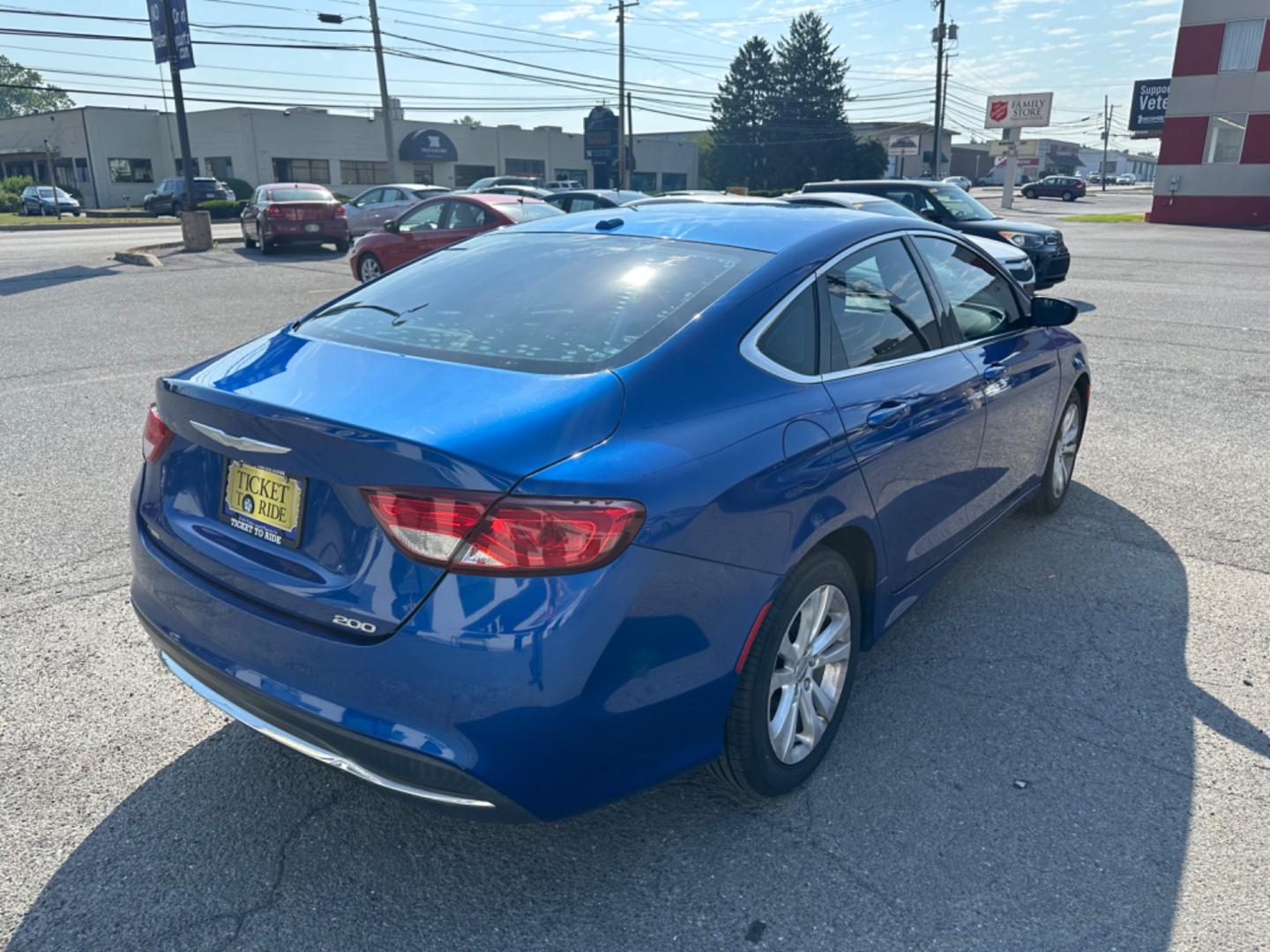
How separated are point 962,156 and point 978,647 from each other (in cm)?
13127

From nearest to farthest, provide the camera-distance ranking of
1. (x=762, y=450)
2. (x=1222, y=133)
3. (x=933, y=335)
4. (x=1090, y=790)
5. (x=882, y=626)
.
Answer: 1. (x=762, y=450)
2. (x=1090, y=790)
3. (x=882, y=626)
4. (x=933, y=335)
5. (x=1222, y=133)

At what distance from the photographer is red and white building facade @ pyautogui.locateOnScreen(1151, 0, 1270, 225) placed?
113ft

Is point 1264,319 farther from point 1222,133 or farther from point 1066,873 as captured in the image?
point 1222,133

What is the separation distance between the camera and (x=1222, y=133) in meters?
35.9

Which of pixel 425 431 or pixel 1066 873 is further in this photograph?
pixel 1066 873

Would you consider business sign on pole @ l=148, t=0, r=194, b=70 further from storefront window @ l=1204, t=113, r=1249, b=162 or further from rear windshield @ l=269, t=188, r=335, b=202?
storefront window @ l=1204, t=113, r=1249, b=162

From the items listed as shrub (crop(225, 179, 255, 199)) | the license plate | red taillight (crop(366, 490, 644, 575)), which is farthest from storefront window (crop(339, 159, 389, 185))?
red taillight (crop(366, 490, 644, 575))

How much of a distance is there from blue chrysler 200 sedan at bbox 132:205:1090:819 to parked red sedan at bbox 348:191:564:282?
11238 millimetres

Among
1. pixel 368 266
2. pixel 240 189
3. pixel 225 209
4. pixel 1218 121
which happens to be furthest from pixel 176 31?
pixel 1218 121

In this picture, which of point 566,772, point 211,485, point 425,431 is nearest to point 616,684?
point 566,772

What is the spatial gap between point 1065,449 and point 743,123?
83468mm

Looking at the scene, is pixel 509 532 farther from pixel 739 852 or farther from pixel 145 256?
pixel 145 256

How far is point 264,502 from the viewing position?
2.37 m

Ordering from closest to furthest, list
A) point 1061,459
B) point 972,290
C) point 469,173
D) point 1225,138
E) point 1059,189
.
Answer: point 972,290 → point 1061,459 → point 1225,138 → point 1059,189 → point 469,173
